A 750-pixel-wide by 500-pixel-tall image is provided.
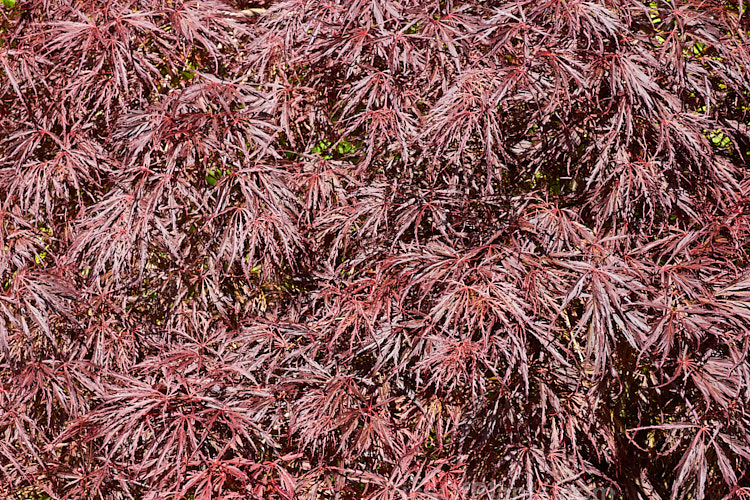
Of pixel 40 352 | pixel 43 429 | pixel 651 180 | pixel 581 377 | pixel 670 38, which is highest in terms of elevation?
pixel 670 38

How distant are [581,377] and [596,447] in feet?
0.63

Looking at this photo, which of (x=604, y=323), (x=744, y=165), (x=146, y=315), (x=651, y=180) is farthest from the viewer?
(x=146, y=315)

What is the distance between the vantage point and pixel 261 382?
2045 millimetres

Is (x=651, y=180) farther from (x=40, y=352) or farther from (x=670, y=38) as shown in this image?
(x=40, y=352)

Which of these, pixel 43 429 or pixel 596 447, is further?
pixel 43 429

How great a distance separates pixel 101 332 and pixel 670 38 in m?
1.93

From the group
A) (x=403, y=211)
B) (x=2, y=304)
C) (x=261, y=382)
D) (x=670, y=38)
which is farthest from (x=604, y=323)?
(x=2, y=304)

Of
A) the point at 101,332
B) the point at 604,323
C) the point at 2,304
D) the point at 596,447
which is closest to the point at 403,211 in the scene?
the point at 604,323

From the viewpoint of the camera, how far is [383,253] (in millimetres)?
1990

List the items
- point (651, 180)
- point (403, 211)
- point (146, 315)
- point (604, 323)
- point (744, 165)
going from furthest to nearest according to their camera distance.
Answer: point (146, 315), point (744, 165), point (403, 211), point (651, 180), point (604, 323)

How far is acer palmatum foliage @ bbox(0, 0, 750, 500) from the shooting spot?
1.75 m

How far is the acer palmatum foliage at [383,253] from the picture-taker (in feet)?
5.74

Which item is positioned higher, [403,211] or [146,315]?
[403,211]

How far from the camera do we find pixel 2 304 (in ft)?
6.44
